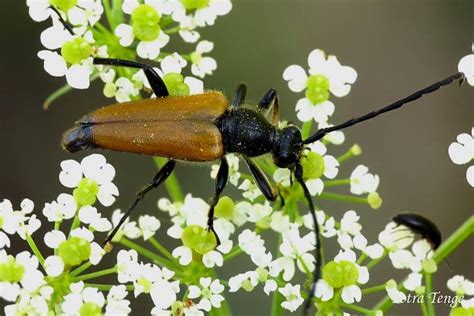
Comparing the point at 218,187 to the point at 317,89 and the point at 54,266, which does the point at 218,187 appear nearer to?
the point at 317,89

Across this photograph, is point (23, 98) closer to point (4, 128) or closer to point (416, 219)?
point (4, 128)

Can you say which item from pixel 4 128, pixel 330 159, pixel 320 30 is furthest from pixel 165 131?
pixel 320 30

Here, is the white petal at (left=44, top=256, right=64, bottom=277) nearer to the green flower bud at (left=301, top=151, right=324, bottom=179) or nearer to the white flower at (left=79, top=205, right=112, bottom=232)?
the white flower at (left=79, top=205, right=112, bottom=232)

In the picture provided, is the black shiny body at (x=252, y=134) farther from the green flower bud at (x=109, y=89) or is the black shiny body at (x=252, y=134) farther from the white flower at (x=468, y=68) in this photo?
the white flower at (x=468, y=68)

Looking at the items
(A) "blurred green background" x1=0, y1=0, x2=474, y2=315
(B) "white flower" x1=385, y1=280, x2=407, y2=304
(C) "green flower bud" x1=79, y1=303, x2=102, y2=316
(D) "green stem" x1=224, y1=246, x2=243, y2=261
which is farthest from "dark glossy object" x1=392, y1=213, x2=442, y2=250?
(A) "blurred green background" x1=0, y1=0, x2=474, y2=315

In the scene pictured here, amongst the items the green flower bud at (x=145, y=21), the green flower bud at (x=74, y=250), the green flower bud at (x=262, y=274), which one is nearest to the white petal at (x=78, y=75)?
the green flower bud at (x=145, y=21)

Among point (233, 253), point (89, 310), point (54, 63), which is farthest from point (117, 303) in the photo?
point (54, 63)
